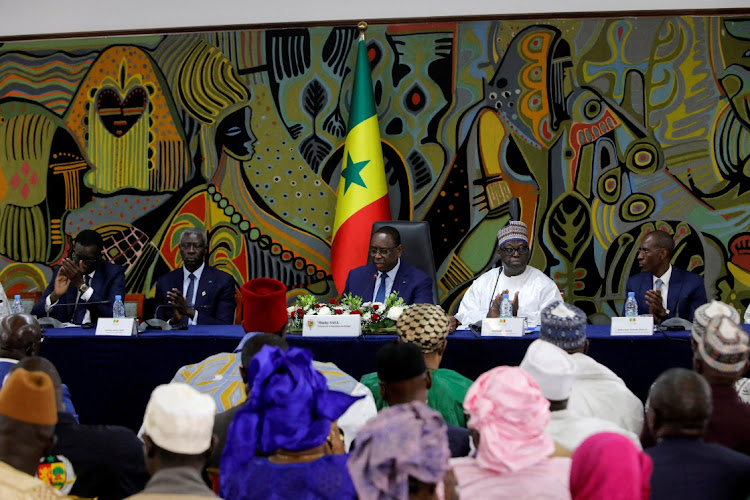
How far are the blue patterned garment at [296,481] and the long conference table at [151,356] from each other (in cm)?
214

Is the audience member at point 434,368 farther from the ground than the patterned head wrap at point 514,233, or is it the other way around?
the patterned head wrap at point 514,233

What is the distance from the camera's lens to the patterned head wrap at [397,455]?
1.66m

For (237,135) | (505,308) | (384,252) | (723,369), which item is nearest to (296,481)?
(723,369)

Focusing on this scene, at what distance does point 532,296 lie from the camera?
16.9 feet

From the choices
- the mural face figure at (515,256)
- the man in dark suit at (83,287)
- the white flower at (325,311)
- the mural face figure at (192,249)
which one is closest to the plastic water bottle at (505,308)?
the mural face figure at (515,256)

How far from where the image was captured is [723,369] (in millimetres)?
2488

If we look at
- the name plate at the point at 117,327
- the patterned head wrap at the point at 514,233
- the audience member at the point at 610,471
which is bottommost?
the name plate at the point at 117,327

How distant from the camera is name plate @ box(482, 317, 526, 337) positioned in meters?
4.11

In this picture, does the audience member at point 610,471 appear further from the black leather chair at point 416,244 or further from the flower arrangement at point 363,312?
the black leather chair at point 416,244

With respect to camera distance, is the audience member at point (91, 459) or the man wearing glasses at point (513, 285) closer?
the audience member at point (91, 459)

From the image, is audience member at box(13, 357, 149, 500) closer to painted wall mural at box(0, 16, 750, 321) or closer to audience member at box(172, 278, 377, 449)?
audience member at box(172, 278, 377, 449)

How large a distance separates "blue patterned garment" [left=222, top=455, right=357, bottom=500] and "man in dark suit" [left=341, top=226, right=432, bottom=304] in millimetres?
3138

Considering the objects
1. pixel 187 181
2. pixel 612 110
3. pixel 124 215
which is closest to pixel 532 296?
pixel 612 110

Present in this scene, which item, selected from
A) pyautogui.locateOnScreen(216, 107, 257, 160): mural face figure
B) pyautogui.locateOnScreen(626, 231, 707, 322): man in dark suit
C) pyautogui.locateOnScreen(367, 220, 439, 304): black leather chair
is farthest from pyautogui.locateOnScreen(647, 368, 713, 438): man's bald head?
pyautogui.locateOnScreen(216, 107, 257, 160): mural face figure
